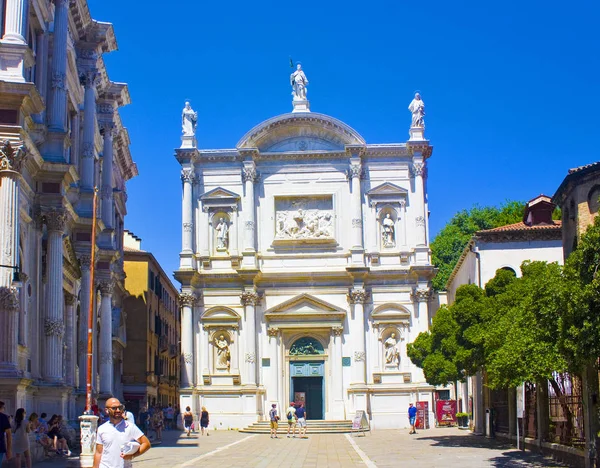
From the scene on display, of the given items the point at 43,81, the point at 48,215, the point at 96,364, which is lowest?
the point at 96,364

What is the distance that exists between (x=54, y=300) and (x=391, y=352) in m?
24.2

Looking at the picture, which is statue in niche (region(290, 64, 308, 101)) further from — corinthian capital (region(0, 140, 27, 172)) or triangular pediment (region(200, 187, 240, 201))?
corinthian capital (region(0, 140, 27, 172))

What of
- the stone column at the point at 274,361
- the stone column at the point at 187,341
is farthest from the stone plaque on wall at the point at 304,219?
the stone column at the point at 187,341

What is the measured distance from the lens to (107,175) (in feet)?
139

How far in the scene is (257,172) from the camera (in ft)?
172

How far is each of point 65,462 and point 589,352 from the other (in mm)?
15262

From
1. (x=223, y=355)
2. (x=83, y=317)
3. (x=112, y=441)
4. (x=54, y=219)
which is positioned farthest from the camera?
(x=223, y=355)

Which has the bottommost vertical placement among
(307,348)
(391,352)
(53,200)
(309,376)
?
(309,376)

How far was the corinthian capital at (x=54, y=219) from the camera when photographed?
29.5 meters

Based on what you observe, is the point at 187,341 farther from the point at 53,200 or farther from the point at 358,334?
the point at 53,200

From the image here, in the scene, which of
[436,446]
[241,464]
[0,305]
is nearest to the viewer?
[0,305]

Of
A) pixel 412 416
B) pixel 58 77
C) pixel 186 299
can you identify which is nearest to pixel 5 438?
pixel 58 77

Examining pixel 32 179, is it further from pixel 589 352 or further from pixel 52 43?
pixel 589 352

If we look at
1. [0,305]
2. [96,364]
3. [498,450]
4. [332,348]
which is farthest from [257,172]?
[0,305]
